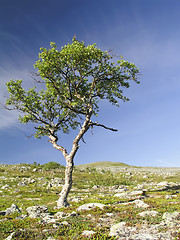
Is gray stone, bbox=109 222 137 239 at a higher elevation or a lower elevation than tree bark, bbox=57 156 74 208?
lower

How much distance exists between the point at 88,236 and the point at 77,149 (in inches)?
473

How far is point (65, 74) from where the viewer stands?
20.9 m

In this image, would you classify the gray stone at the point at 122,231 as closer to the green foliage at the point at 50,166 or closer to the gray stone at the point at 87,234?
the gray stone at the point at 87,234

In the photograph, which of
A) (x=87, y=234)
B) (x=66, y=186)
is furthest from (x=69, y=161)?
(x=87, y=234)

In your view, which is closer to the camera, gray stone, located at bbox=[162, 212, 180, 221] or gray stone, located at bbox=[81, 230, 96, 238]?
gray stone, located at bbox=[81, 230, 96, 238]

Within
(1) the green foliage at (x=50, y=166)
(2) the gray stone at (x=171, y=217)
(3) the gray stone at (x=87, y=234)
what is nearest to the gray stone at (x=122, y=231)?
(3) the gray stone at (x=87, y=234)

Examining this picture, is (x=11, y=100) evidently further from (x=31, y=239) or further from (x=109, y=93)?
(x=31, y=239)

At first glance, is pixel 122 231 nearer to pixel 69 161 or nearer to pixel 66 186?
pixel 66 186

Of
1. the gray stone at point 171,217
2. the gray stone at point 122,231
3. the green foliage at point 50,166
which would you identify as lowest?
the gray stone at point 122,231

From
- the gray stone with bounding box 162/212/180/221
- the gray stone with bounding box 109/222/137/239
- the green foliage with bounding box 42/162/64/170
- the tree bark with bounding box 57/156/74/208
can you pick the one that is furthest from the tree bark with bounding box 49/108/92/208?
the green foliage with bounding box 42/162/64/170

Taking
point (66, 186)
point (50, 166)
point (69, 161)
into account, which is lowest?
point (66, 186)

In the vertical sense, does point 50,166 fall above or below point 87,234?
above

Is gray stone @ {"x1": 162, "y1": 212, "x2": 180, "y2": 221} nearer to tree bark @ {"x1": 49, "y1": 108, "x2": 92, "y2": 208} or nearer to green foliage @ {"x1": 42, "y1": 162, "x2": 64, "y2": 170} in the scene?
tree bark @ {"x1": 49, "y1": 108, "x2": 92, "y2": 208}

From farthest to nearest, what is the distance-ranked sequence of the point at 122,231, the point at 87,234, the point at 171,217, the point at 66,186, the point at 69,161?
the point at 69,161, the point at 66,186, the point at 171,217, the point at 122,231, the point at 87,234
